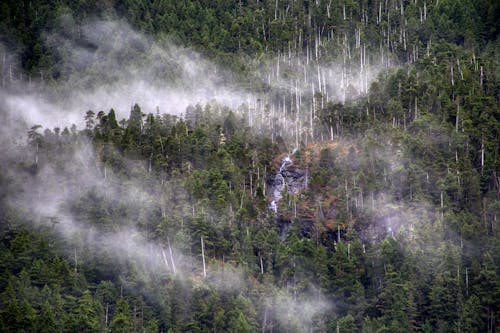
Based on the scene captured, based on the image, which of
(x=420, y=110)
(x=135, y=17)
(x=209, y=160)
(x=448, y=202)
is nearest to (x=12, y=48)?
(x=135, y=17)

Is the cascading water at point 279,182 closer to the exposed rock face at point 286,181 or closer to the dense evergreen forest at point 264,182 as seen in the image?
the exposed rock face at point 286,181

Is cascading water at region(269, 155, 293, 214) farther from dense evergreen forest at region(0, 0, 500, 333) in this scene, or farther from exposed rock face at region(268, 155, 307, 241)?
dense evergreen forest at region(0, 0, 500, 333)

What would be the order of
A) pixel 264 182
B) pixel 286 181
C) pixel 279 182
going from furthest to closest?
1. pixel 279 182
2. pixel 286 181
3. pixel 264 182

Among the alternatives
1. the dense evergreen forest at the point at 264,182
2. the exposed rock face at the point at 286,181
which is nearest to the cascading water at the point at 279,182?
the exposed rock face at the point at 286,181

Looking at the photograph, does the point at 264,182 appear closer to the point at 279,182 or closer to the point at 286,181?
the point at 279,182

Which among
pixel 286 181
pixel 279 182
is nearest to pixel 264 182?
pixel 279 182

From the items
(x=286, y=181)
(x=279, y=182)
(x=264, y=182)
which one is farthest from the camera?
(x=279, y=182)

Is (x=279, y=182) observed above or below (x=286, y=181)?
below

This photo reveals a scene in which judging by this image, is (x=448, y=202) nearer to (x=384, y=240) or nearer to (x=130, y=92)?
(x=384, y=240)
